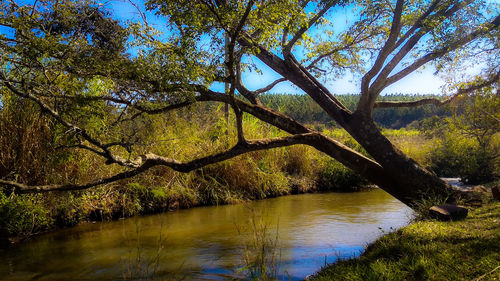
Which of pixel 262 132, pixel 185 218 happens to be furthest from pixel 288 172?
pixel 185 218

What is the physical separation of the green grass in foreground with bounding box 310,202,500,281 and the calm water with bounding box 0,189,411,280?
704mm

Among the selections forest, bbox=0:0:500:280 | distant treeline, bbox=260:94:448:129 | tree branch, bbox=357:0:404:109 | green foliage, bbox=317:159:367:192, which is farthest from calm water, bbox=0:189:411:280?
distant treeline, bbox=260:94:448:129

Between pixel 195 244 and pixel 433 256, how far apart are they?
391 cm

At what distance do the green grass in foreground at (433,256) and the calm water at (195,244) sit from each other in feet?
2.31

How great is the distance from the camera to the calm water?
4805 millimetres

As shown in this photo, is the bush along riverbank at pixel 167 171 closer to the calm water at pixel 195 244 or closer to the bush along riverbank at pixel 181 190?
the bush along riverbank at pixel 181 190

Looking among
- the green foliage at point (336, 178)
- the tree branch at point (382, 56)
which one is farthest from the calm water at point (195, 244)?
the green foliage at point (336, 178)

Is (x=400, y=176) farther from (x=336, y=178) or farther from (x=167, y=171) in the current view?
(x=336, y=178)

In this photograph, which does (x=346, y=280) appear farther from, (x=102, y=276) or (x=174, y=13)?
(x=174, y=13)

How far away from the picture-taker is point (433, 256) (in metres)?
3.55

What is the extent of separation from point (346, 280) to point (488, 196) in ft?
16.1

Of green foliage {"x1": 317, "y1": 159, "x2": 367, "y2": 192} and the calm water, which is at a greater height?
green foliage {"x1": 317, "y1": 159, "x2": 367, "y2": 192}

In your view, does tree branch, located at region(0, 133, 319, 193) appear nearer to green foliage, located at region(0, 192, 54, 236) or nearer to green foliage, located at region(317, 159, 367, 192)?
green foliage, located at region(0, 192, 54, 236)

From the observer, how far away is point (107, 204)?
Result: 817 centimetres
